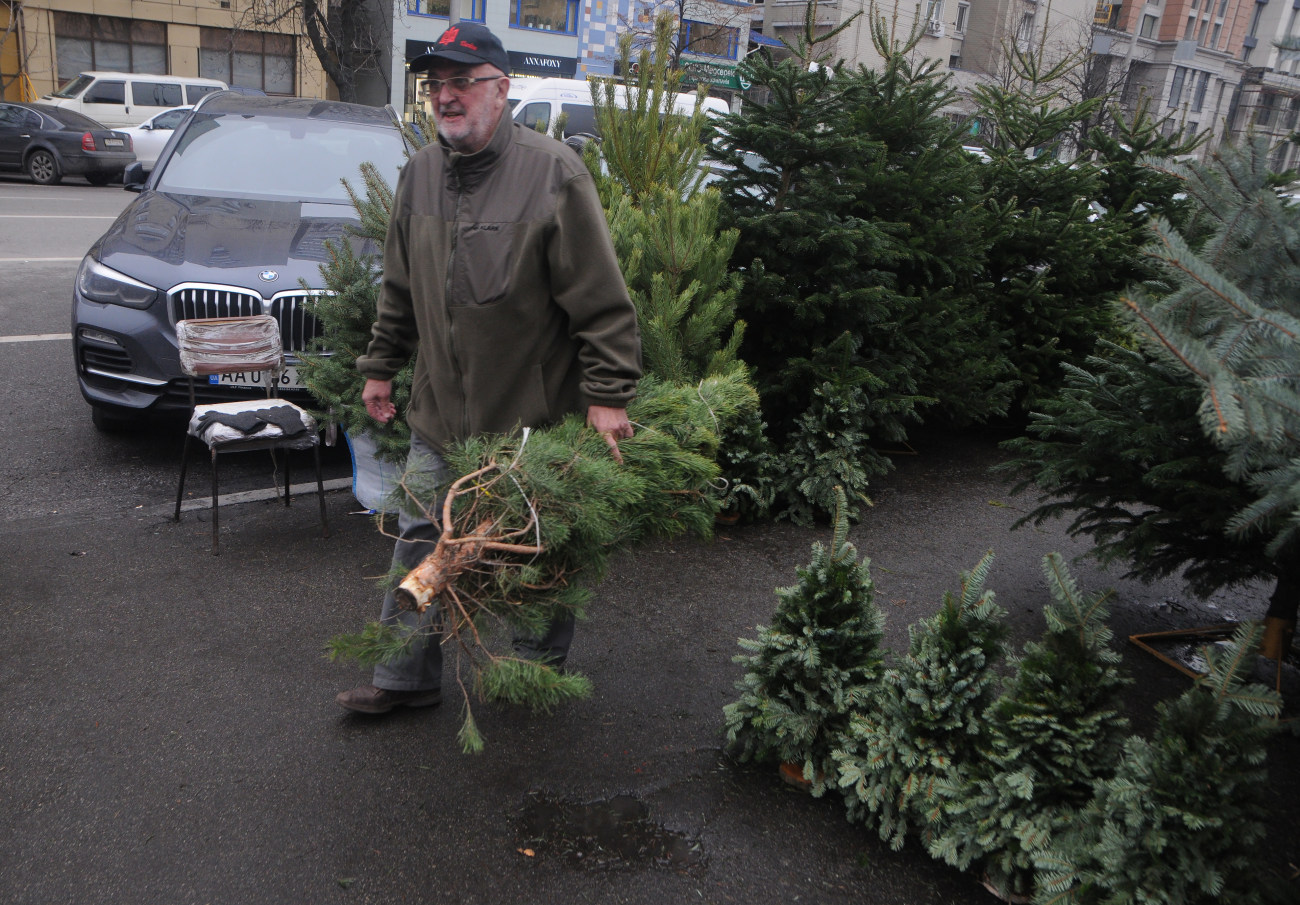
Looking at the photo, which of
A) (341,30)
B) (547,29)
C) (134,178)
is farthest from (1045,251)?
(547,29)

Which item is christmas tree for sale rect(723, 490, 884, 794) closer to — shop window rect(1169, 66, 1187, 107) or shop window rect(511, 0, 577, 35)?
shop window rect(511, 0, 577, 35)

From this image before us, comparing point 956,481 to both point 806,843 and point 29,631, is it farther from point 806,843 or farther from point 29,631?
point 29,631

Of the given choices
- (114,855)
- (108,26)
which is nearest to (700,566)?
(114,855)

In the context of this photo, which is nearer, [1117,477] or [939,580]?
[1117,477]

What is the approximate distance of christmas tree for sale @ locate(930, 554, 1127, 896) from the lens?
2523 millimetres

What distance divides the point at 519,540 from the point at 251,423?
2.54 metres

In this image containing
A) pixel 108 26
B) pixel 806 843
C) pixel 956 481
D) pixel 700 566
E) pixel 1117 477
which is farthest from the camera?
pixel 108 26

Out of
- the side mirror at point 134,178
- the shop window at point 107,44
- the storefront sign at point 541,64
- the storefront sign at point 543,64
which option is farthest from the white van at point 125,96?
the side mirror at point 134,178

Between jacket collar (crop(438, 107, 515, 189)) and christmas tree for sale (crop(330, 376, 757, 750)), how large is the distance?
0.77 meters

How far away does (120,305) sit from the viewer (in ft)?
17.6

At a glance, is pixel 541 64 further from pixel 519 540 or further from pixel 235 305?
pixel 519 540

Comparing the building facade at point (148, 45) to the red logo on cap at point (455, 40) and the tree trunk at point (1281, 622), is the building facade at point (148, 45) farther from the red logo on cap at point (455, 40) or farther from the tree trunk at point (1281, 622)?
the tree trunk at point (1281, 622)

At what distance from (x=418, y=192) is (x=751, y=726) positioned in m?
1.94

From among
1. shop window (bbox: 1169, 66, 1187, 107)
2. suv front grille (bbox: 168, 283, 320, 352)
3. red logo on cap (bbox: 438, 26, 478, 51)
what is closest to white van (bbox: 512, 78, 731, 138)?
suv front grille (bbox: 168, 283, 320, 352)
